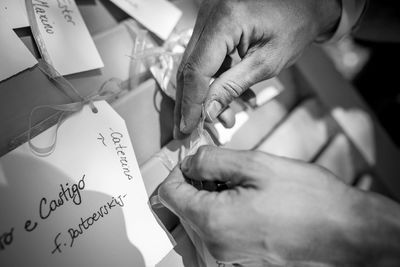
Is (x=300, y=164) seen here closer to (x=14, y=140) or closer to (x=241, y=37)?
(x=241, y=37)

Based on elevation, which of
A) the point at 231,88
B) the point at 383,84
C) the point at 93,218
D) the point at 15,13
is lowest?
the point at 383,84

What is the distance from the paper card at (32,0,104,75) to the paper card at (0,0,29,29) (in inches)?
0.7

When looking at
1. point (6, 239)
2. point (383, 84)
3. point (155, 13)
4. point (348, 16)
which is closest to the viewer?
point (6, 239)

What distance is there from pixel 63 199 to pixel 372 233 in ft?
1.46

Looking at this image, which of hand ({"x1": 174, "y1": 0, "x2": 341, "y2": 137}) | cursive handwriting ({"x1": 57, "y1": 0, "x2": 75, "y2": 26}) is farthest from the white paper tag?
cursive handwriting ({"x1": 57, "y1": 0, "x2": 75, "y2": 26})

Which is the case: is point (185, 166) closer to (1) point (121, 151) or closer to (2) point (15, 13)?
(1) point (121, 151)

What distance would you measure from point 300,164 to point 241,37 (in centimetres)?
27

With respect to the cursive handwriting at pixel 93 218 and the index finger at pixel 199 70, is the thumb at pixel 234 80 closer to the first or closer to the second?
the index finger at pixel 199 70

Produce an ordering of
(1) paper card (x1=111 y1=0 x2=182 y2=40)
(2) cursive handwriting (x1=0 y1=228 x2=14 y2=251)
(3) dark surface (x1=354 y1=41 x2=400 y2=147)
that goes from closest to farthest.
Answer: (2) cursive handwriting (x1=0 y1=228 x2=14 y2=251)
(1) paper card (x1=111 y1=0 x2=182 y2=40)
(3) dark surface (x1=354 y1=41 x2=400 y2=147)

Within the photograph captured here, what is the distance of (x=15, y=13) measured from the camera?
0.50 m

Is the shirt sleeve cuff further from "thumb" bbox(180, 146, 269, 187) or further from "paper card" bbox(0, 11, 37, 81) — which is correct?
"paper card" bbox(0, 11, 37, 81)

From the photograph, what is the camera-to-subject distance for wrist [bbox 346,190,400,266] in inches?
16.4

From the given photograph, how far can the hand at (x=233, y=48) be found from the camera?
20.7 inches

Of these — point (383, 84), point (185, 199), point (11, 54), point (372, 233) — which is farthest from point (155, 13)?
point (383, 84)
